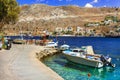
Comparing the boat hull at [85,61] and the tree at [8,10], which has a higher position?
the tree at [8,10]

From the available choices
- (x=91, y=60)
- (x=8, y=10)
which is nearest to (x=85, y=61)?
(x=91, y=60)

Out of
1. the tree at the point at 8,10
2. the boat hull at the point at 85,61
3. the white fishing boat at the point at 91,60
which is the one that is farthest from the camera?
the tree at the point at 8,10

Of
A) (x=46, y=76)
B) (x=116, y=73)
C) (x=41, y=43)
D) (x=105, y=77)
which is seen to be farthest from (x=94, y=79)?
(x=41, y=43)

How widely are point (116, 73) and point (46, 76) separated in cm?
1588

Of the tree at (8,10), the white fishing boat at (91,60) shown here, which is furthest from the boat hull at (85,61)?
the tree at (8,10)

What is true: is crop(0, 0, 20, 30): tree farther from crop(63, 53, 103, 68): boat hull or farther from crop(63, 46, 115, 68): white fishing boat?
crop(63, 46, 115, 68): white fishing boat

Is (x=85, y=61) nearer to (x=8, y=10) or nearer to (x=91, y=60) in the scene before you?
(x=91, y=60)

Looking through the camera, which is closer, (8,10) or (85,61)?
(85,61)

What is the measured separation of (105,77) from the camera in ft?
114

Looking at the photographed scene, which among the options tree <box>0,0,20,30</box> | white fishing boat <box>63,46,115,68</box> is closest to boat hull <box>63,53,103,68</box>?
white fishing boat <box>63,46,115,68</box>

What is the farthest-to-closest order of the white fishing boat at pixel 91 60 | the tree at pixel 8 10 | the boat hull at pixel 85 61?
the tree at pixel 8 10
the white fishing boat at pixel 91 60
the boat hull at pixel 85 61

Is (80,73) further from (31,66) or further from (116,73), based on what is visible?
(31,66)

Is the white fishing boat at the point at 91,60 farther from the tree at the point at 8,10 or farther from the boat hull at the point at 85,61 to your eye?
the tree at the point at 8,10

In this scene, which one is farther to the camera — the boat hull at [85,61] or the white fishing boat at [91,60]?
the white fishing boat at [91,60]
